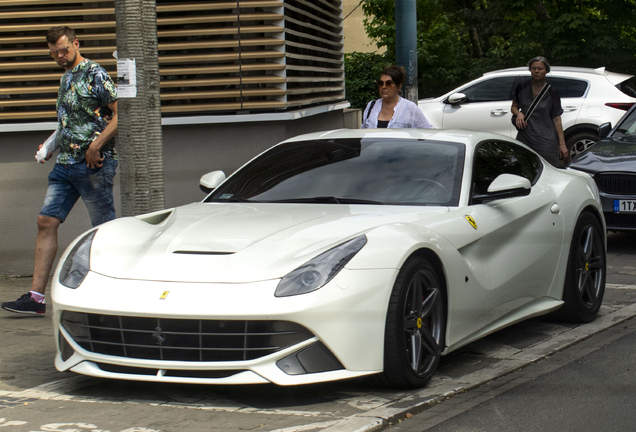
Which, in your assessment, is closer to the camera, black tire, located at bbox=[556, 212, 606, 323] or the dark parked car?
black tire, located at bbox=[556, 212, 606, 323]

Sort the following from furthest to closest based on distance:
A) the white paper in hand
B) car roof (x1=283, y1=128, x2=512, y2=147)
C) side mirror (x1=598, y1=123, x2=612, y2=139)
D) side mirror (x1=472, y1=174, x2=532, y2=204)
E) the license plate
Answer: side mirror (x1=598, y1=123, x2=612, y2=139), the license plate, the white paper in hand, car roof (x1=283, y1=128, x2=512, y2=147), side mirror (x1=472, y1=174, x2=532, y2=204)

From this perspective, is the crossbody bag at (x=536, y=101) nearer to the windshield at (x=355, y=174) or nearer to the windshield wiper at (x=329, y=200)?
the windshield at (x=355, y=174)

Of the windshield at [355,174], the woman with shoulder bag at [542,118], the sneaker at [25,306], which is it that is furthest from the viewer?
the woman with shoulder bag at [542,118]

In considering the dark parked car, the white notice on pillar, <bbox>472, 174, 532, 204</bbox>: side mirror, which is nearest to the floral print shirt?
the white notice on pillar

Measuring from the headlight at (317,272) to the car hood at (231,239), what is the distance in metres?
0.04

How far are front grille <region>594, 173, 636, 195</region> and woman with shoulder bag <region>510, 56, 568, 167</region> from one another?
Answer: 1.49 feet

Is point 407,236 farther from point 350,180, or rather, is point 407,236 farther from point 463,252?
point 350,180

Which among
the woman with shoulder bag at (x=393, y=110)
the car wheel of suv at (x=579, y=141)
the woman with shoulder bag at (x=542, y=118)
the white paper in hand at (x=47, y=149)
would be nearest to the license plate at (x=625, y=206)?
the woman with shoulder bag at (x=542, y=118)

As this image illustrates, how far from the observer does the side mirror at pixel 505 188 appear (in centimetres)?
520

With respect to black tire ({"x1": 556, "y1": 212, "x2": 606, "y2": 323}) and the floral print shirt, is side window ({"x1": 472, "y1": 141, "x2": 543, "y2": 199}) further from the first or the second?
the floral print shirt

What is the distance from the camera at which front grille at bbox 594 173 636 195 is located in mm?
9242

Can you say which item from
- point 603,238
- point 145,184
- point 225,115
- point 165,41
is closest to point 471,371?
point 603,238

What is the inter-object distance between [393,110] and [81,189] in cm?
272

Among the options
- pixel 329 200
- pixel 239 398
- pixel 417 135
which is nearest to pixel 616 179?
pixel 417 135
